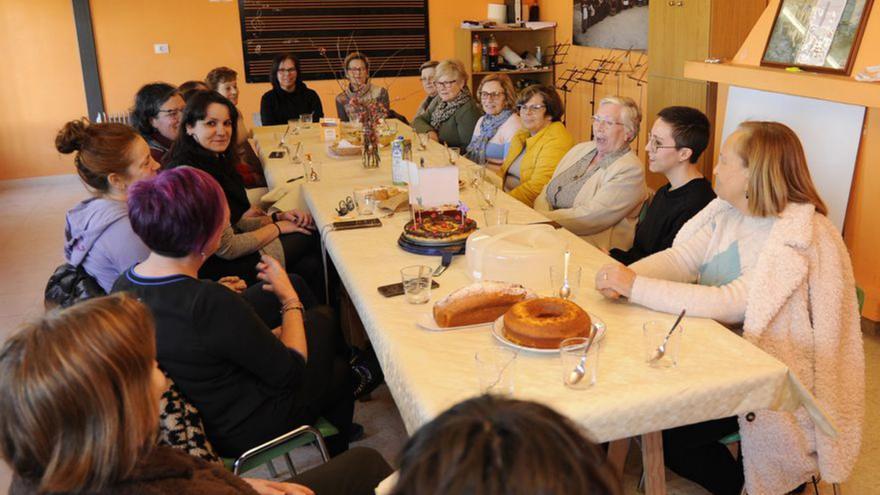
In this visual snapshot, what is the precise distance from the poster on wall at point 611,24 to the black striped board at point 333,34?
1.68m

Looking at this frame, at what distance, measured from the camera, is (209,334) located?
5.52 ft

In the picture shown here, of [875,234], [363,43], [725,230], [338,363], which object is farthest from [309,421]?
[363,43]

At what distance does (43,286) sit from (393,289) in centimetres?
329

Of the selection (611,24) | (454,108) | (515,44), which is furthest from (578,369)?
(515,44)

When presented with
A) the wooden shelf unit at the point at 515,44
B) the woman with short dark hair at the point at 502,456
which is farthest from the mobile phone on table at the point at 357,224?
the wooden shelf unit at the point at 515,44

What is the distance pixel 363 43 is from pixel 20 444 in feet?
22.6

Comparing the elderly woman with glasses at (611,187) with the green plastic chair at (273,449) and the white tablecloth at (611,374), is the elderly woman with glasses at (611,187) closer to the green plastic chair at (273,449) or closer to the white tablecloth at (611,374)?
the white tablecloth at (611,374)

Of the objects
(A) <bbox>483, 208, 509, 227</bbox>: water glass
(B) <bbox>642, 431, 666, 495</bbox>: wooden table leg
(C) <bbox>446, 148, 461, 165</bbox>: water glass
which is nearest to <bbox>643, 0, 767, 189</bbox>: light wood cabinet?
(C) <bbox>446, 148, 461, 165</bbox>: water glass

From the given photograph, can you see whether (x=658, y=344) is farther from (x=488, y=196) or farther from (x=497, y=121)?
(x=497, y=121)

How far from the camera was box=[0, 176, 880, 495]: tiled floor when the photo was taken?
238 cm

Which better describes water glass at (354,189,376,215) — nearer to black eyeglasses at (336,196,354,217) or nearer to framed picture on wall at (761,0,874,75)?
black eyeglasses at (336,196,354,217)

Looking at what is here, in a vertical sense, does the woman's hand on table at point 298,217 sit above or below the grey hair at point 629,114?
below

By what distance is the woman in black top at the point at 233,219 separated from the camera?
3100 millimetres

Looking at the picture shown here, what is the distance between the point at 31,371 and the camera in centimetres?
103
